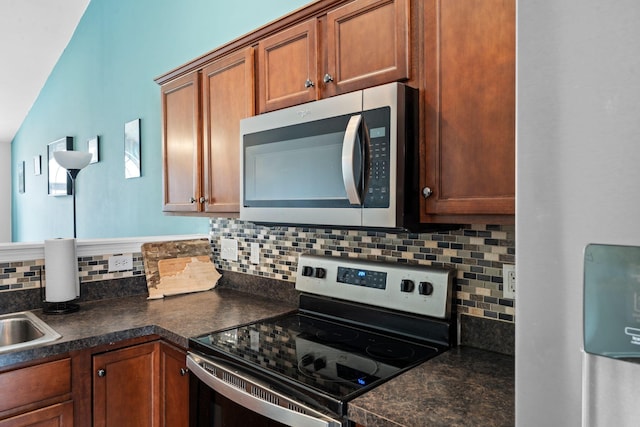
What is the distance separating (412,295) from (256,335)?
57 centimetres

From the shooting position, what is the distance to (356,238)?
69.7 inches

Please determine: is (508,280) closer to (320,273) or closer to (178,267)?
(320,273)

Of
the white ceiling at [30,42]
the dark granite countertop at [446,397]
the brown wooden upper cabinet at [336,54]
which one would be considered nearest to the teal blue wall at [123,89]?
the white ceiling at [30,42]

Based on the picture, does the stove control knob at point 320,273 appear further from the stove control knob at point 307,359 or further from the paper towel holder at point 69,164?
the paper towel holder at point 69,164

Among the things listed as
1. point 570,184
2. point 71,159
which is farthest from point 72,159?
point 570,184

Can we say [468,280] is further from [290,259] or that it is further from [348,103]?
[290,259]

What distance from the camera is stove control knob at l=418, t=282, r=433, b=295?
1451 millimetres

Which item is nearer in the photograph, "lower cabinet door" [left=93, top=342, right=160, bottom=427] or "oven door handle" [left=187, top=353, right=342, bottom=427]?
"oven door handle" [left=187, top=353, right=342, bottom=427]

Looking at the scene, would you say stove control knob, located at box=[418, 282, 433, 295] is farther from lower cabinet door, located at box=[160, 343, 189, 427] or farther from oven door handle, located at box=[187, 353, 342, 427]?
lower cabinet door, located at box=[160, 343, 189, 427]

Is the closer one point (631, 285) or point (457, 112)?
point (631, 285)

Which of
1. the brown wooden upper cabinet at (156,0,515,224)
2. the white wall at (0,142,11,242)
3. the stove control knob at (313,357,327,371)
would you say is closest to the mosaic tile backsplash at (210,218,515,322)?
the brown wooden upper cabinet at (156,0,515,224)

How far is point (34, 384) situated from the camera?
1.45 m

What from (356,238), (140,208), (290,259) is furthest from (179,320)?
(140,208)

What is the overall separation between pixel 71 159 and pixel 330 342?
1.75 meters
